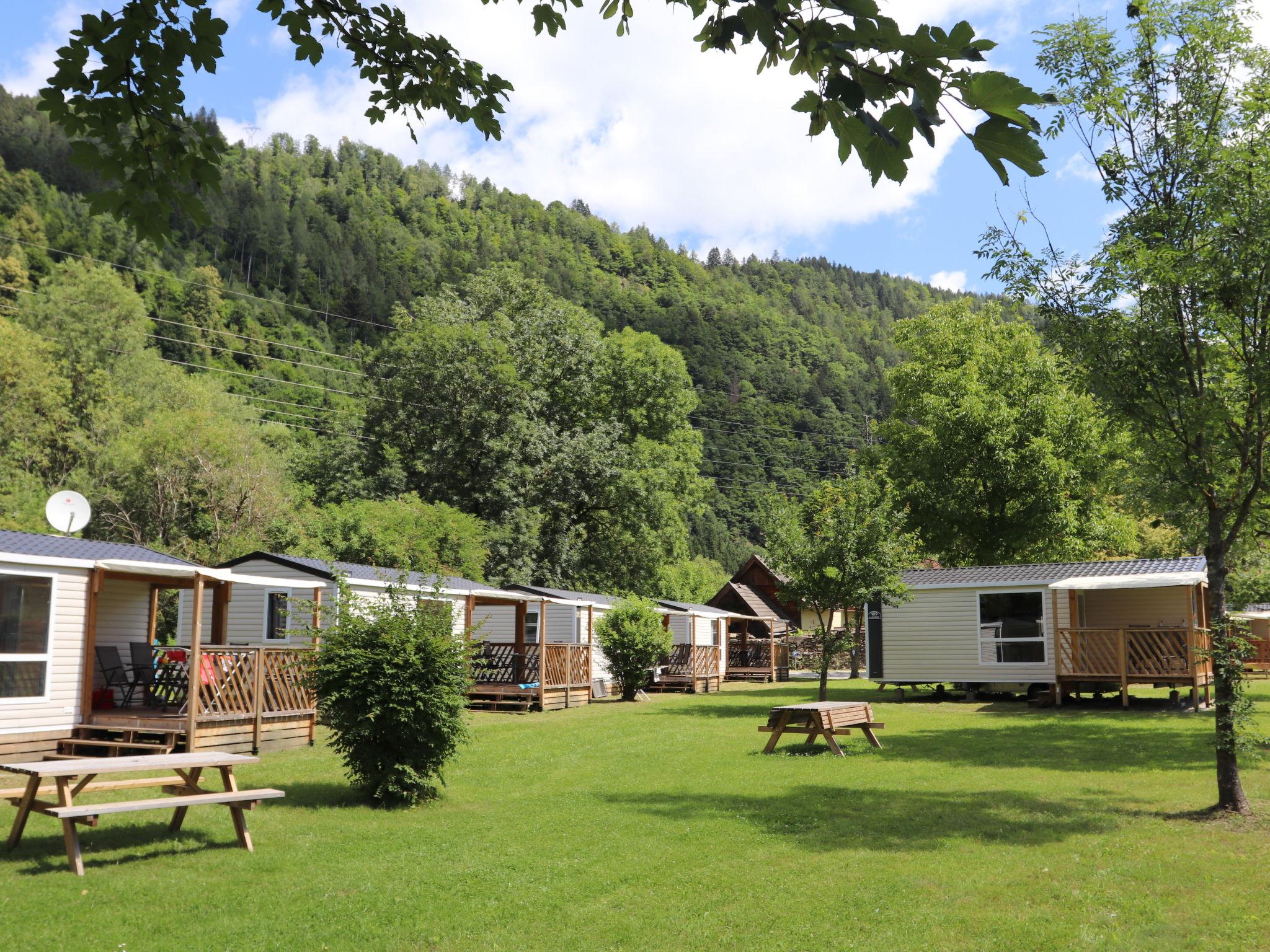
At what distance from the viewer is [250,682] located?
13633 millimetres

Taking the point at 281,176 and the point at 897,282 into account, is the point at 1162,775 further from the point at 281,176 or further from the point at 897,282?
the point at 897,282

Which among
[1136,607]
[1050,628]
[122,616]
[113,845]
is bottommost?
[113,845]

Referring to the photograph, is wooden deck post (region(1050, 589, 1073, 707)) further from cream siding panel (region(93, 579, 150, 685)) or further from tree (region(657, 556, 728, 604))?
tree (region(657, 556, 728, 604))

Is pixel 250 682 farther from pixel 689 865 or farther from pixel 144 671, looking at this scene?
pixel 689 865

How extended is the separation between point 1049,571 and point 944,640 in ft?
9.01

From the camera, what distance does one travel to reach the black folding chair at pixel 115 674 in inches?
571

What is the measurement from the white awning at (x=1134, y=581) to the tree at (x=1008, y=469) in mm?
5746

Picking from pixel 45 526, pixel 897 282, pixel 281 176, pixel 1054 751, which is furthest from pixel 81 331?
pixel 897 282

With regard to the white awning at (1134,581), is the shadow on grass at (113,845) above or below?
below

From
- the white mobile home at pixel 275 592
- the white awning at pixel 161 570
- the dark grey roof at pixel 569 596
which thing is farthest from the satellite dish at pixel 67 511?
the dark grey roof at pixel 569 596

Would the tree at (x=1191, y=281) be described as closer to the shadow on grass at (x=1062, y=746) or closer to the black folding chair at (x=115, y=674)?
the shadow on grass at (x=1062, y=746)

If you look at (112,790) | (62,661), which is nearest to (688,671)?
(62,661)

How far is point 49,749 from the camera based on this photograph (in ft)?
40.3

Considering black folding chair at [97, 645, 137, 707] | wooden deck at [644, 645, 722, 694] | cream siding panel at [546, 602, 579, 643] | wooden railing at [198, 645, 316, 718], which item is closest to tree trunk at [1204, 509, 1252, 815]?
wooden railing at [198, 645, 316, 718]
